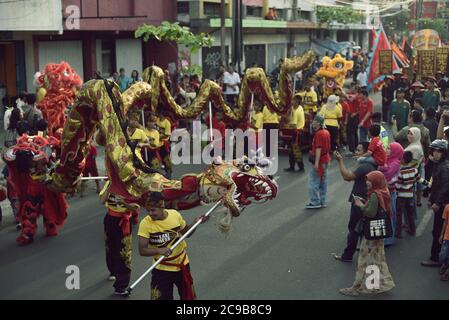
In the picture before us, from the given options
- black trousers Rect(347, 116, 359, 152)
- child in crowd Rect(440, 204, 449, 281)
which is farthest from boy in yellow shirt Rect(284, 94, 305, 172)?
child in crowd Rect(440, 204, 449, 281)

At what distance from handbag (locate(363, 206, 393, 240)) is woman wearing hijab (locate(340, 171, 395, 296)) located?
5cm

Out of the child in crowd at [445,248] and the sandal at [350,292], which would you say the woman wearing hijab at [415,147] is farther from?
the sandal at [350,292]

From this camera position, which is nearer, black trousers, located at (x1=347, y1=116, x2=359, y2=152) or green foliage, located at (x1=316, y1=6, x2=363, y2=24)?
black trousers, located at (x1=347, y1=116, x2=359, y2=152)

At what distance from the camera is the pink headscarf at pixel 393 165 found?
8.41 meters

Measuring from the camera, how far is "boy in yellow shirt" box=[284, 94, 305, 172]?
42.2ft

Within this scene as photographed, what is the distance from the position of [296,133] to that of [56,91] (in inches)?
183

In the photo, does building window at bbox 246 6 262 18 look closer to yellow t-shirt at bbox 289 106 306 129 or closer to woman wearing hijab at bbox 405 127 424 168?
yellow t-shirt at bbox 289 106 306 129

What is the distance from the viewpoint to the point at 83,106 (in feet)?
20.4

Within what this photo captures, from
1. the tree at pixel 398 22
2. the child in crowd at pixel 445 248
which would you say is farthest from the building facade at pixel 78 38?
the tree at pixel 398 22

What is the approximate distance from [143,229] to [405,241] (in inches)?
177

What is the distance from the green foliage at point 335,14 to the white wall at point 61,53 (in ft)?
63.0

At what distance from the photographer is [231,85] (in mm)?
19672
